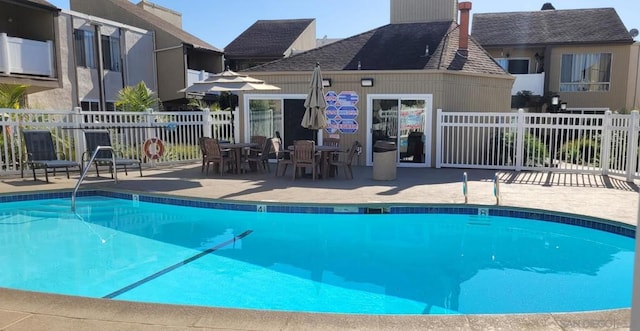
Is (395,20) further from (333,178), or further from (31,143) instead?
(31,143)

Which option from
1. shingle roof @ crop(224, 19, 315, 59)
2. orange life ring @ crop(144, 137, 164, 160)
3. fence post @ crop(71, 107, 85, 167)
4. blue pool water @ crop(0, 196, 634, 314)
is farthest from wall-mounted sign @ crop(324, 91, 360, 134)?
shingle roof @ crop(224, 19, 315, 59)

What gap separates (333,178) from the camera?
1143 cm

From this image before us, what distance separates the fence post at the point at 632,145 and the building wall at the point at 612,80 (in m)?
13.4

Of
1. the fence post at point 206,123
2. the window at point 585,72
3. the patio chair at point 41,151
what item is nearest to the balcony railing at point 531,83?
the window at point 585,72

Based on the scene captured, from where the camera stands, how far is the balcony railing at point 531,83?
74.2 feet

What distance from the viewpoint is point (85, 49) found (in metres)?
19.4

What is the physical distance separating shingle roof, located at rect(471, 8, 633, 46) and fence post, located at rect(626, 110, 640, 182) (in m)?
14.0

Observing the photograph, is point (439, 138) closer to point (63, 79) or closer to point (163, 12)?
point (63, 79)

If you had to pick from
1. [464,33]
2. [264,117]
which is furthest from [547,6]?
[264,117]

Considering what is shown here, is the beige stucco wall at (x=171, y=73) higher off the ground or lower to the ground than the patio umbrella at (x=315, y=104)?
higher

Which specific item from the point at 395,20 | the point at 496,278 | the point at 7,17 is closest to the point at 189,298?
the point at 496,278

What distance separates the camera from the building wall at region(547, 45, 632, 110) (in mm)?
22172

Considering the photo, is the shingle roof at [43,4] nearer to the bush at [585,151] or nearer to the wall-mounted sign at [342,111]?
the wall-mounted sign at [342,111]

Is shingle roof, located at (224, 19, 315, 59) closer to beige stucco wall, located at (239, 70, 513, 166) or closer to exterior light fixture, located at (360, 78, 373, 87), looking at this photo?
beige stucco wall, located at (239, 70, 513, 166)
